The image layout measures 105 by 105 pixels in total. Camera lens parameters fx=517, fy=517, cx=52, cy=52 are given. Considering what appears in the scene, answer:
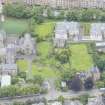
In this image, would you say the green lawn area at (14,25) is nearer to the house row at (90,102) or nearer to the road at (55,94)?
the road at (55,94)

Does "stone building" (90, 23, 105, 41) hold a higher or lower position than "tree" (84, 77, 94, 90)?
higher

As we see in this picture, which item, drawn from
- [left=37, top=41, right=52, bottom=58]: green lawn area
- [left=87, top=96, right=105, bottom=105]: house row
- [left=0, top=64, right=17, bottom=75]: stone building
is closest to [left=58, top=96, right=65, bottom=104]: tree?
[left=87, top=96, right=105, bottom=105]: house row

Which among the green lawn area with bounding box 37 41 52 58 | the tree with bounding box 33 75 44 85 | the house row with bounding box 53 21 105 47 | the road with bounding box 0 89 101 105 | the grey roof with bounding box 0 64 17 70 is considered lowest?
the road with bounding box 0 89 101 105

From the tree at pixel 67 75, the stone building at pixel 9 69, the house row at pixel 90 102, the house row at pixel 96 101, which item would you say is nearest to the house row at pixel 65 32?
the tree at pixel 67 75

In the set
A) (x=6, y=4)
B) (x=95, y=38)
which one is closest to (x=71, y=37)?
(x=95, y=38)

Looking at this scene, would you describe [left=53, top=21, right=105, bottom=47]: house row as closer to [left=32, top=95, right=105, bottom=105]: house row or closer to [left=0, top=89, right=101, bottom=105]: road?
[left=0, top=89, right=101, bottom=105]: road
